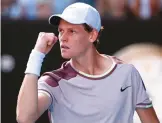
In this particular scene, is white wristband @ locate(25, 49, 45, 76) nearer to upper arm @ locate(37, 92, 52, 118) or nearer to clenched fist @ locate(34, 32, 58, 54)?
clenched fist @ locate(34, 32, 58, 54)

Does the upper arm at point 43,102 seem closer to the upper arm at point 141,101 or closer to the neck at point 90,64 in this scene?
the neck at point 90,64

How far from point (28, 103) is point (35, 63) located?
270 mm

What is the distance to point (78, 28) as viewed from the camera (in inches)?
151

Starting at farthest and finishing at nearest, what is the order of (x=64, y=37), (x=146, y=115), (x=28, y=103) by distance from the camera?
(x=146, y=115), (x=64, y=37), (x=28, y=103)

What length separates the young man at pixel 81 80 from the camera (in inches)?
147

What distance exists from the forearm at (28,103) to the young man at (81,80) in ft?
0.18

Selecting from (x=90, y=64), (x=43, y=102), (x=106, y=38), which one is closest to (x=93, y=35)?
(x=90, y=64)

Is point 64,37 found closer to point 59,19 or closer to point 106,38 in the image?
point 59,19

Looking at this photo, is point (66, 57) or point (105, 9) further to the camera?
point (105, 9)

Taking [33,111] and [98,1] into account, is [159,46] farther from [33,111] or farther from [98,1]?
[33,111]

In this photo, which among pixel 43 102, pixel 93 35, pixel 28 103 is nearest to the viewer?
pixel 28 103

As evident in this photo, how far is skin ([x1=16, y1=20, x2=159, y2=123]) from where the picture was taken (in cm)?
353

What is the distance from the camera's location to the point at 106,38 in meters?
6.91

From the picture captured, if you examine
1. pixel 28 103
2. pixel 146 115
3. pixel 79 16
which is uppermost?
pixel 79 16
